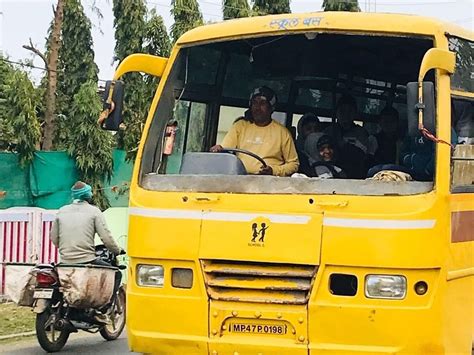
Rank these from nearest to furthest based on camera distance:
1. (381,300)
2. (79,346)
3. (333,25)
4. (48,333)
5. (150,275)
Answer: (381,300) → (150,275) → (333,25) → (48,333) → (79,346)

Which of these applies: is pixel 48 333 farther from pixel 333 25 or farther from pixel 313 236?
pixel 333 25

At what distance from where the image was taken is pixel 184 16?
26703 millimetres

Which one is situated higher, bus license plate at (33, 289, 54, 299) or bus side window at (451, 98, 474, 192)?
bus side window at (451, 98, 474, 192)

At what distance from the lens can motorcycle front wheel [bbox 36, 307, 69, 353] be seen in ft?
33.6

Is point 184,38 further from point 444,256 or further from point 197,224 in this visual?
point 444,256

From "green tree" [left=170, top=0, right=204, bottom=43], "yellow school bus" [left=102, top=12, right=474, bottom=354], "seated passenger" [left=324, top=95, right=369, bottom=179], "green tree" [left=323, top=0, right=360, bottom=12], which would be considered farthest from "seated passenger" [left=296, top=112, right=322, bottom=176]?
"green tree" [left=323, top=0, right=360, bottom=12]

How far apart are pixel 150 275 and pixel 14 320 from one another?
20.6ft

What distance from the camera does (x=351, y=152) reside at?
7.76 meters

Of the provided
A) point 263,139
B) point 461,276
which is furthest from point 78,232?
point 461,276

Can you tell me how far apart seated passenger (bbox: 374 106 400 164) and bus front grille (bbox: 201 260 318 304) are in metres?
1.51

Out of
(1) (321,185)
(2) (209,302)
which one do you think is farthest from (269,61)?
(2) (209,302)

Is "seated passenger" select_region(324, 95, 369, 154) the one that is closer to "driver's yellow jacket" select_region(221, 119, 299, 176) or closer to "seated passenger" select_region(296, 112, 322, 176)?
"seated passenger" select_region(296, 112, 322, 176)

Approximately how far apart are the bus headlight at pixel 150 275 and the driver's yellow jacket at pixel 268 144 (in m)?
1.21

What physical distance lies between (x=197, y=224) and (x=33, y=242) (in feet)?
26.6
